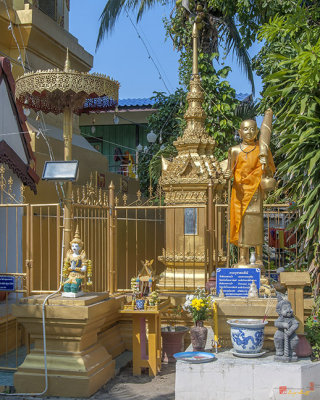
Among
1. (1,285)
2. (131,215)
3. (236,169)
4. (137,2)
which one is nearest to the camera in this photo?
(1,285)

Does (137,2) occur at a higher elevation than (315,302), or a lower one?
higher

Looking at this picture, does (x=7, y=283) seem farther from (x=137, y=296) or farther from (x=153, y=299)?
(x=153, y=299)

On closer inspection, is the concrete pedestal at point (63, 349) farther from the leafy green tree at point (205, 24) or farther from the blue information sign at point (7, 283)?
the leafy green tree at point (205, 24)

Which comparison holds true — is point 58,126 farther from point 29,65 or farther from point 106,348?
point 106,348

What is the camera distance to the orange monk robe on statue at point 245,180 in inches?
282

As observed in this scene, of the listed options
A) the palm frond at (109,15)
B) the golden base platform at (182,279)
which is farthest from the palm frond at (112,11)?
the golden base platform at (182,279)

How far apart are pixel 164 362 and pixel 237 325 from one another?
204 cm

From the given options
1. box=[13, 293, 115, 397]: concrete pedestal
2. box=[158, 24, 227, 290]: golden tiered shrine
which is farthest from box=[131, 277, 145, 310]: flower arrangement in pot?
box=[158, 24, 227, 290]: golden tiered shrine

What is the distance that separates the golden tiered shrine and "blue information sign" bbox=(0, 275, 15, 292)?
269 cm

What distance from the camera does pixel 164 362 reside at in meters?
7.31

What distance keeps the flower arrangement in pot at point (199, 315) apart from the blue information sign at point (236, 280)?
1.07 ft

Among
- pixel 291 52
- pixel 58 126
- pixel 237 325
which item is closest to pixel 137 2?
pixel 58 126

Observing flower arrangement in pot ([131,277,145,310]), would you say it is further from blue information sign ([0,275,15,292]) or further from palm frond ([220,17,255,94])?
palm frond ([220,17,255,94])

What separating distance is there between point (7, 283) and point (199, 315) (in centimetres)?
246
